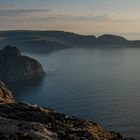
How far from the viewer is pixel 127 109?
132125 mm

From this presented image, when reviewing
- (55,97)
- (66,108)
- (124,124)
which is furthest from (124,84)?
(124,124)

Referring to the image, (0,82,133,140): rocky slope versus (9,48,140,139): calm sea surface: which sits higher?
(0,82,133,140): rocky slope

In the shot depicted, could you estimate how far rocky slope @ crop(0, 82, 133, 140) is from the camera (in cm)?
2931

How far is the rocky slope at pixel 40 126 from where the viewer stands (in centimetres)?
2931

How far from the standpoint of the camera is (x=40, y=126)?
31234mm

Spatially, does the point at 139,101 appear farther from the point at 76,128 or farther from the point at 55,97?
the point at 76,128

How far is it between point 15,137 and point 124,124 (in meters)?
85.9

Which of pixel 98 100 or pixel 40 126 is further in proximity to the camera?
pixel 98 100

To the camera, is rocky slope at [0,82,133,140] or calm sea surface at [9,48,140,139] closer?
rocky slope at [0,82,133,140]

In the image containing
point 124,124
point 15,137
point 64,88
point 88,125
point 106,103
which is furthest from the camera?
point 64,88

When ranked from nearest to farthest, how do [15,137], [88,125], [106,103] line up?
1. [15,137]
2. [88,125]
3. [106,103]

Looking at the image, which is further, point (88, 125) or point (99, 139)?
point (88, 125)

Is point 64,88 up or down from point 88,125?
down

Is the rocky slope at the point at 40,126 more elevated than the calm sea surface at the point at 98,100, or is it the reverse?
the rocky slope at the point at 40,126
